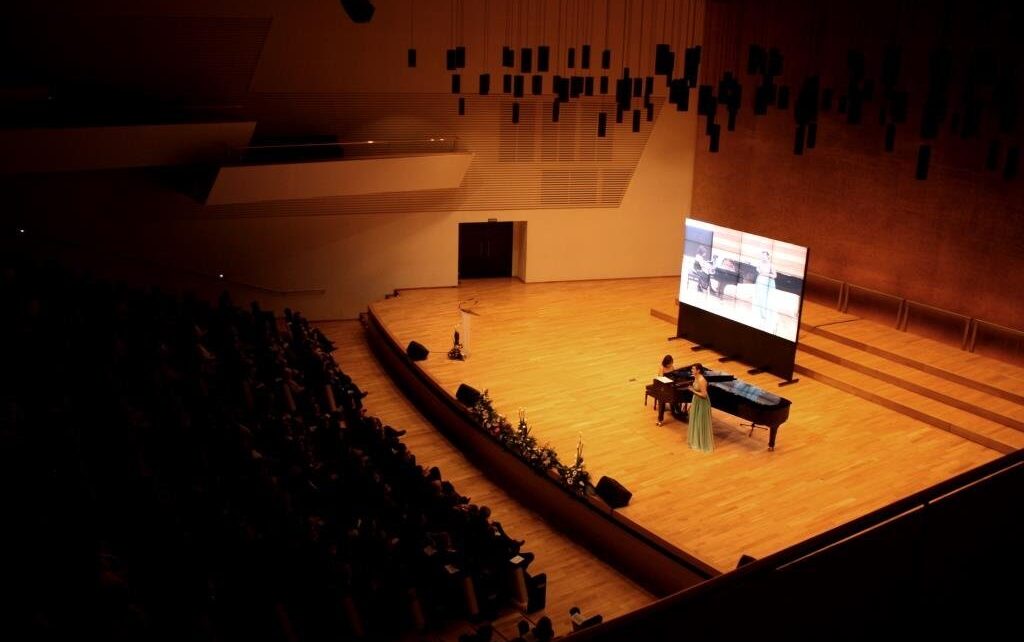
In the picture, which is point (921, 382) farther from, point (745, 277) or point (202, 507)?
point (202, 507)

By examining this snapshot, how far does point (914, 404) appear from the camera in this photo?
846 centimetres

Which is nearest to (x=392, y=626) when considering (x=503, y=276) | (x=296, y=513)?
(x=296, y=513)

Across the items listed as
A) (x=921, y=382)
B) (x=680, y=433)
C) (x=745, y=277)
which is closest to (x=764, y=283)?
(x=745, y=277)

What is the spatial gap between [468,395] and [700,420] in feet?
7.13

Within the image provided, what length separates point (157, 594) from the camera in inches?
178

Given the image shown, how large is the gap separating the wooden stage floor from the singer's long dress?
12 cm

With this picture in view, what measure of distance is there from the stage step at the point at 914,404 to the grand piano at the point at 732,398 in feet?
4.65

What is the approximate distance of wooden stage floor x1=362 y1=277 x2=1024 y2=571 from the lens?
6.59 metres

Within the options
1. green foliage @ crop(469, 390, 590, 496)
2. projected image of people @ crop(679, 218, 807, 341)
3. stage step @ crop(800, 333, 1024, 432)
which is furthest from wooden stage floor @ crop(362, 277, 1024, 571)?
projected image of people @ crop(679, 218, 807, 341)

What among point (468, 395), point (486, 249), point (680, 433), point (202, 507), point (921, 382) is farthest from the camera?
point (486, 249)

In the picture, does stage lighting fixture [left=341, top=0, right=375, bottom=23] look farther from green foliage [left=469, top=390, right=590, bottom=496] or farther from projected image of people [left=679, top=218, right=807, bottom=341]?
projected image of people [left=679, top=218, right=807, bottom=341]

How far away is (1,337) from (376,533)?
11.1ft

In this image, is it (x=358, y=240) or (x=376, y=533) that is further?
(x=358, y=240)

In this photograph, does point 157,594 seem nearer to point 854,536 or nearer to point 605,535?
point 605,535
